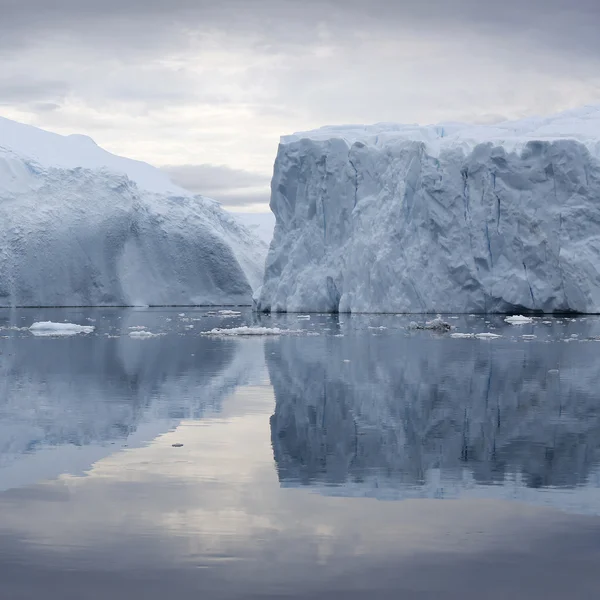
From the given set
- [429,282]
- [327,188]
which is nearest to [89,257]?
[327,188]

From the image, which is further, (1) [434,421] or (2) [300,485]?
(1) [434,421]

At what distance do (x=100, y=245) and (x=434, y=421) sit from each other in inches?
1461

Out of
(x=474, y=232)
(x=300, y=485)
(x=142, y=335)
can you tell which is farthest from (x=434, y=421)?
(x=474, y=232)

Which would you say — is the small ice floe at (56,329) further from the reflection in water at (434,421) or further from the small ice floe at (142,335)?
the reflection in water at (434,421)

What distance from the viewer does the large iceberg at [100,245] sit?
137 ft

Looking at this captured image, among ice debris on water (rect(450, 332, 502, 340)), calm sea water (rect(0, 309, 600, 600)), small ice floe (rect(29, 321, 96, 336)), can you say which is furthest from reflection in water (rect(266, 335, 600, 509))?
small ice floe (rect(29, 321, 96, 336))

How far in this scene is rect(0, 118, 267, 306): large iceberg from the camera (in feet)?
137

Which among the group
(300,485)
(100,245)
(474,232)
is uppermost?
(474,232)

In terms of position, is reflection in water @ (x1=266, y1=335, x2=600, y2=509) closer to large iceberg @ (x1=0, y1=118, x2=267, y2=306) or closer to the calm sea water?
the calm sea water

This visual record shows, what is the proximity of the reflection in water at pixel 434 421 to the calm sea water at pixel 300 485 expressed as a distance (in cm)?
3

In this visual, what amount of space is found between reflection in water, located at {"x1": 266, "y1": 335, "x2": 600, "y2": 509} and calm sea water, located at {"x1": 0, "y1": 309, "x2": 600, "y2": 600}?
28 millimetres

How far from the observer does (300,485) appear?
16.3 ft

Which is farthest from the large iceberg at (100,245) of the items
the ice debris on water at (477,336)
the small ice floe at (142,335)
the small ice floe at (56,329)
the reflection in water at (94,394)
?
the ice debris on water at (477,336)

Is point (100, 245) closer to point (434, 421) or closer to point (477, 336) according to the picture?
point (477, 336)
